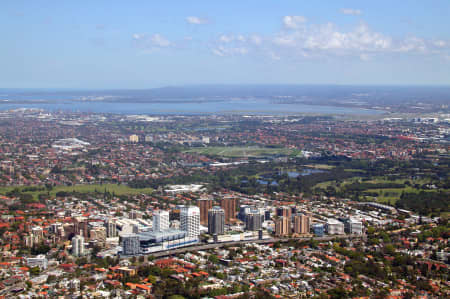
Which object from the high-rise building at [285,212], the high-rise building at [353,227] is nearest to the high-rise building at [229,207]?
the high-rise building at [285,212]

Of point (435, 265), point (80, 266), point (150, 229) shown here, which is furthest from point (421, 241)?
point (80, 266)

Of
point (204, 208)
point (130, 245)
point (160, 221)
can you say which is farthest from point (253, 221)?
point (130, 245)

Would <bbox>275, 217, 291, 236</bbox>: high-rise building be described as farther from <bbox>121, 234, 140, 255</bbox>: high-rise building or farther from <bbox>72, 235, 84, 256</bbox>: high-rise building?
<bbox>72, 235, 84, 256</bbox>: high-rise building

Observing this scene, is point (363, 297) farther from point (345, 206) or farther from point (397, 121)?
point (397, 121)

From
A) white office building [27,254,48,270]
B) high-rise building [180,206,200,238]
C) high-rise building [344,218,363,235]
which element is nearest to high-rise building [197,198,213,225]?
high-rise building [180,206,200,238]

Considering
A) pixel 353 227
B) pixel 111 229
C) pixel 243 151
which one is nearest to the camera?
pixel 111 229

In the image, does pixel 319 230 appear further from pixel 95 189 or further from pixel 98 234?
pixel 95 189

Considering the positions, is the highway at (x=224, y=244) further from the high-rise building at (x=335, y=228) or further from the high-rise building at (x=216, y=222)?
the high-rise building at (x=216, y=222)
